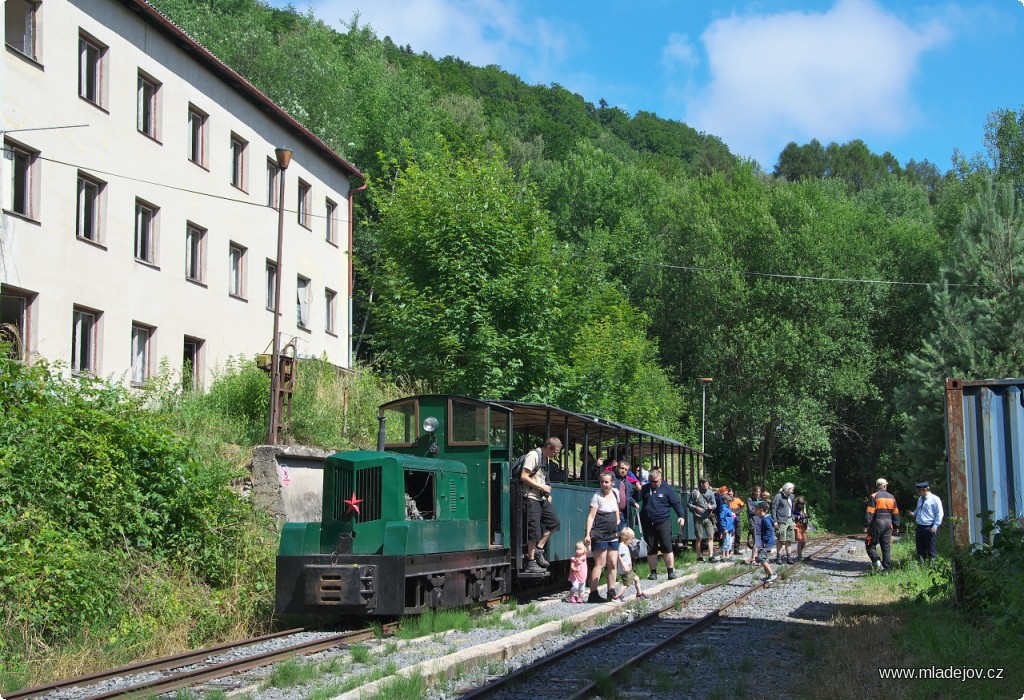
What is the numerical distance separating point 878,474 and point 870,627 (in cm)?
3826

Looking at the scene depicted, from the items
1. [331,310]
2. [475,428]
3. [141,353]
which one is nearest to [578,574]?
[475,428]

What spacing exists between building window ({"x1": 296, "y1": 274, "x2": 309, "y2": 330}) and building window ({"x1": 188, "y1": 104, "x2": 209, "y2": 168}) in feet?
18.0

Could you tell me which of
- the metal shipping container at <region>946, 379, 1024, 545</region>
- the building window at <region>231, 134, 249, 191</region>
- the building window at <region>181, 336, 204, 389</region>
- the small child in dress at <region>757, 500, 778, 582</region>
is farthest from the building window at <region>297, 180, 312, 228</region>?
the metal shipping container at <region>946, 379, 1024, 545</region>

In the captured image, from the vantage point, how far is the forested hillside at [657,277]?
2558cm

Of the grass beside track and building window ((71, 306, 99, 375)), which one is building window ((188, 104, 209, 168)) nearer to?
building window ((71, 306, 99, 375))

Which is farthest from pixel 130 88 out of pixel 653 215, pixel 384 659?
pixel 653 215

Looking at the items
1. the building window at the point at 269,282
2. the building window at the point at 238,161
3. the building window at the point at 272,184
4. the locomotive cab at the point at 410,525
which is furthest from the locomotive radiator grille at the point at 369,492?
the building window at the point at 272,184

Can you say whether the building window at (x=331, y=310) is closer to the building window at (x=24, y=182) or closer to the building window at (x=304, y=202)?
the building window at (x=304, y=202)

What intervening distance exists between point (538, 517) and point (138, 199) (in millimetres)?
12633

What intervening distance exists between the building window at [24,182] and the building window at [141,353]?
361cm

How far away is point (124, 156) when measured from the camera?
20984 millimetres

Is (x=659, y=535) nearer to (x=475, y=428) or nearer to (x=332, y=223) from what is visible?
(x=475, y=428)

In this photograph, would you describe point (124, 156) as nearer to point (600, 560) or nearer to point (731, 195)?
point (600, 560)

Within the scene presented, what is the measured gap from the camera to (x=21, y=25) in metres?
18.2
